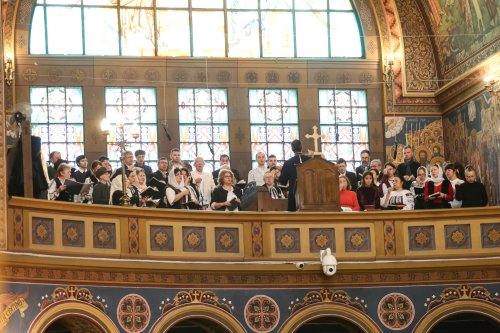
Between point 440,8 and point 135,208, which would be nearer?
point 135,208

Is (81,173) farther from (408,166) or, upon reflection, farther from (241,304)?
(408,166)

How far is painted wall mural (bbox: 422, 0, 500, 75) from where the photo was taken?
98.2ft

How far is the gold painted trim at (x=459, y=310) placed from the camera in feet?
83.8

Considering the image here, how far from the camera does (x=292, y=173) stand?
25625mm

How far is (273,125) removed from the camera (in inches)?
1254

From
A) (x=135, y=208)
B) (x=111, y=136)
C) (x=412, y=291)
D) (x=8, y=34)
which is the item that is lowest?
(x=412, y=291)

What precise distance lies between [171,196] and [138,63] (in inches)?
283

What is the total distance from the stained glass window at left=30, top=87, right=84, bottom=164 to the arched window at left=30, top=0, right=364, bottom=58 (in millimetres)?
1026

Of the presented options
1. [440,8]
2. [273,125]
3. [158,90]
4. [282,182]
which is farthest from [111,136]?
[440,8]

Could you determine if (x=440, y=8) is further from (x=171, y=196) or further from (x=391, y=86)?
(x=171, y=196)

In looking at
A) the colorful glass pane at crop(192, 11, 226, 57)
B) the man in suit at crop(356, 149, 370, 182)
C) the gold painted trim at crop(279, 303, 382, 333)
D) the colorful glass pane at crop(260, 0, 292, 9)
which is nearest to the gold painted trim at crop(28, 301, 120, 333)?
the gold painted trim at crop(279, 303, 382, 333)

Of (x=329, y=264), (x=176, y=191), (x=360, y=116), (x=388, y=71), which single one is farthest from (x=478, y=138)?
(x=176, y=191)

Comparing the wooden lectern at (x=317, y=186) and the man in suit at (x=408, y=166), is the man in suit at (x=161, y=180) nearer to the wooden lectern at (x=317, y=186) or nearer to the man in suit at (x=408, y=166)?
the wooden lectern at (x=317, y=186)

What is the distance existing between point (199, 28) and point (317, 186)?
7.76 meters
